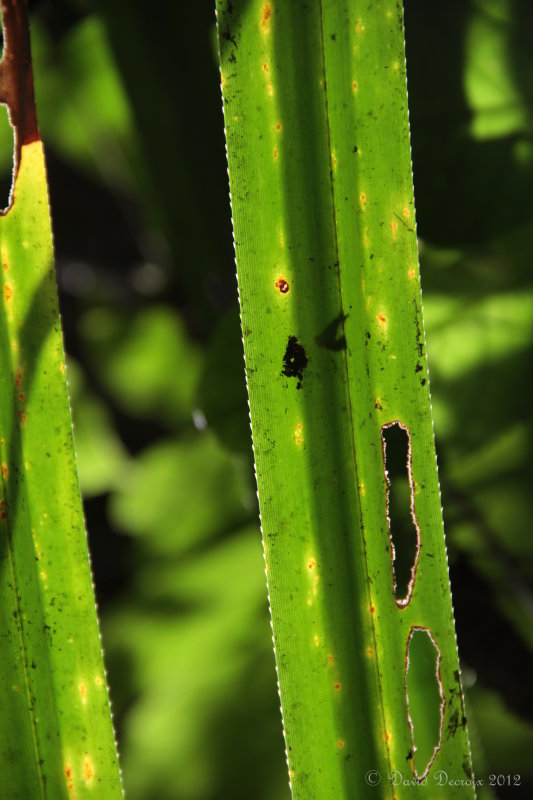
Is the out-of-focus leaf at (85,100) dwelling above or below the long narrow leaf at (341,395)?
above

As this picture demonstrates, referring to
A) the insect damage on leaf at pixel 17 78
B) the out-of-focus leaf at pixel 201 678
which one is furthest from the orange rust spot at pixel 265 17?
the out-of-focus leaf at pixel 201 678

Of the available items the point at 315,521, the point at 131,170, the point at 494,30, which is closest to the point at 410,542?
the point at 315,521

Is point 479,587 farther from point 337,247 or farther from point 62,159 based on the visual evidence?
point 62,159

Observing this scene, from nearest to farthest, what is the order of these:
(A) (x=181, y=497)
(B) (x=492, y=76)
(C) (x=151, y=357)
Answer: (B) (x=492, y=76) → (A) (x=181, y=497) → (C) (x=151, y=357)

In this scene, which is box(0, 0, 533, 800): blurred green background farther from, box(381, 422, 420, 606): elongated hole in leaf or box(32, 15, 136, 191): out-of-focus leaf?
box(381, 422, 420, 606): elongated hole in leaf

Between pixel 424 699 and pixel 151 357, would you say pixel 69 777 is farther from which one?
pixel 151 357

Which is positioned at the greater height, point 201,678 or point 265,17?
point 265,17

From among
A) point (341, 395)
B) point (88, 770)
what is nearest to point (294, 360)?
point (341, 395)

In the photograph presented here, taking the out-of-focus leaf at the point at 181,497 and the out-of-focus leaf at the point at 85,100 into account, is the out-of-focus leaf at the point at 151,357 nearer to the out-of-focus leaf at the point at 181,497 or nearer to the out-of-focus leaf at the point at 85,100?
the out-of-focus leaf at the point at 181,497

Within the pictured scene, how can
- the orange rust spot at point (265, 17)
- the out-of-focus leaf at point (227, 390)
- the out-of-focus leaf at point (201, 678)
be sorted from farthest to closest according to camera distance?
the out-of-focus leaf at point (201, 678)
the out-of-focus leaf at point (227, 390)
the orange rust spot at point (265, 17)
